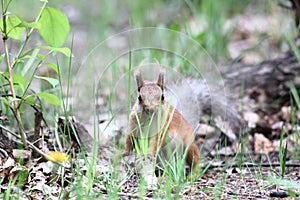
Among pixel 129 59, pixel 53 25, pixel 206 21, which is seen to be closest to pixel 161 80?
pixel 129 59

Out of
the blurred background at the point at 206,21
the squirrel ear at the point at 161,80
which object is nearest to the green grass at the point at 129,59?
the blurred background at the point at 206,21

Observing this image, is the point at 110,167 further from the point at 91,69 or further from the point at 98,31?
the point at 98,31

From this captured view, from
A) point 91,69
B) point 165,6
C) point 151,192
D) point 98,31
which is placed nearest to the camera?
point 151,192

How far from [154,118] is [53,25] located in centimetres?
74

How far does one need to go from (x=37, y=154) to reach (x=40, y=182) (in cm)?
29

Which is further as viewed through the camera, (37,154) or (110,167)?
(37,154)

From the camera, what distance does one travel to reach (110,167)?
294 centimetres

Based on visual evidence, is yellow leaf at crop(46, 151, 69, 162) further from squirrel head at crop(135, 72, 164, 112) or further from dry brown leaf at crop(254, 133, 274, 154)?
dry brown leaf at crop(254, 133, 274, 154)

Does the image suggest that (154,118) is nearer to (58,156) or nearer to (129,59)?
(129,59)

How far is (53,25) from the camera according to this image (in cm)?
294

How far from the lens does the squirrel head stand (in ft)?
10.3

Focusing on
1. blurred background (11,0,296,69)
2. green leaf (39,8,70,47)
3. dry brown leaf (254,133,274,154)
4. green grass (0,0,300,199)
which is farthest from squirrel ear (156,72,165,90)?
blurred background (11,0,296,69)

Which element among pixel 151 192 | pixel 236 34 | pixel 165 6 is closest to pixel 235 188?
pixel 151 192

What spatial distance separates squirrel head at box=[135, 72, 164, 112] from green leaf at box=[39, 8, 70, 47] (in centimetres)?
54
